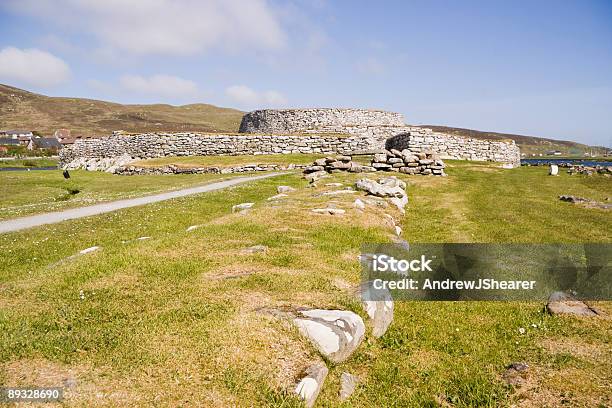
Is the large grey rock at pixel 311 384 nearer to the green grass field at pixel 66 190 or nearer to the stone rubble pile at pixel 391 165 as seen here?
the green grass field at pixel 66 190

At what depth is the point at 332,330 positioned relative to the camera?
22.6 ft

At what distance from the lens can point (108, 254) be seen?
1058cm

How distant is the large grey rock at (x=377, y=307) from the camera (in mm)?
8168

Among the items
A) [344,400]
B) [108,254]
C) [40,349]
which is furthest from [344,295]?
[108,254]

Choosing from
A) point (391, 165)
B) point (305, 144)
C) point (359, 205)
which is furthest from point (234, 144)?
point (359, 205)

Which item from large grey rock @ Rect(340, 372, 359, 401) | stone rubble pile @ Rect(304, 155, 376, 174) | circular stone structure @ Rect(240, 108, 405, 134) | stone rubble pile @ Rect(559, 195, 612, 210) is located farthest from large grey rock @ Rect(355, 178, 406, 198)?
circular stone structure @ Rect(240, 108, 405, 134)

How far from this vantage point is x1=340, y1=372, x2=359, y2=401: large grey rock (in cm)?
620

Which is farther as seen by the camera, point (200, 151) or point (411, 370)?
point (200, 151)

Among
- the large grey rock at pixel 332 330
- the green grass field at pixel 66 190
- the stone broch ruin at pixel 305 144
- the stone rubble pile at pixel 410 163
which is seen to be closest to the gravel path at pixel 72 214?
the green grass field at pixel 66 190

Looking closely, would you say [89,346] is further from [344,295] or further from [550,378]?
[550,378]

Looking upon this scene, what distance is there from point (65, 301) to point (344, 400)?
5.90 meters

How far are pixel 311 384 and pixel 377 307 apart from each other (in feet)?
9.90

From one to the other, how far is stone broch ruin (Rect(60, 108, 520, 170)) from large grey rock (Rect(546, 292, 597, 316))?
29.5 meters

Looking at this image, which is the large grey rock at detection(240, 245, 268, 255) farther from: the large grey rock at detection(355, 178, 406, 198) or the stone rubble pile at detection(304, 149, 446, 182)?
the stone rubble pile at detection(304, 149, 446, 182)
